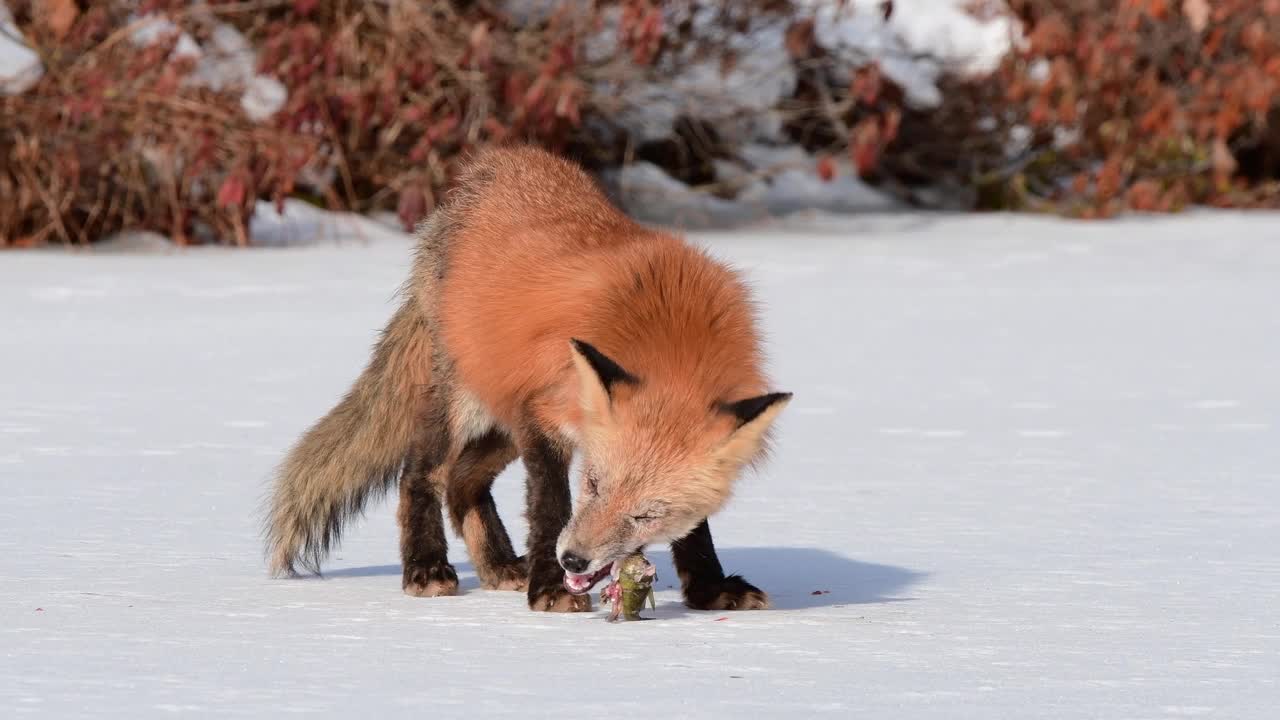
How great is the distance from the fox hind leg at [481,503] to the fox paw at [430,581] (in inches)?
11.9

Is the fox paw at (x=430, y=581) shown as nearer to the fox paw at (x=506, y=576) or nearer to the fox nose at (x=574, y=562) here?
the fox paw at (x=506, y=576)

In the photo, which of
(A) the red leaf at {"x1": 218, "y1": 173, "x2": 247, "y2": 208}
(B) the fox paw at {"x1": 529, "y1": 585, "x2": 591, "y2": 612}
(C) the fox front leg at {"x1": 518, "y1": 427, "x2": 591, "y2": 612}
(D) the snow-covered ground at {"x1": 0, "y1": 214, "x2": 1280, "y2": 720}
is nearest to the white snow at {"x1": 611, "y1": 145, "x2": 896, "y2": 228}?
(D) the snow-covered ground at {"x1": 0, "y1": 214, "x2": 1280, "y2": 720}

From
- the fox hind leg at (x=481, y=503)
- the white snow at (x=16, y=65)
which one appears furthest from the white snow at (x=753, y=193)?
the fox hind leg at (x=481, y=503)

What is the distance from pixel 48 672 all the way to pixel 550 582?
1372 mm

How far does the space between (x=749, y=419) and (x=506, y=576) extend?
1264mm

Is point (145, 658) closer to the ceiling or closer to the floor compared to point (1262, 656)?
closer to the floor

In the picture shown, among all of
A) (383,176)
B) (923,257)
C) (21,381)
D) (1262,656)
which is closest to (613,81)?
(383,176)

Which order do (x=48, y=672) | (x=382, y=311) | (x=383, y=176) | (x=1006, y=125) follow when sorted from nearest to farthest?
1. (x=48, y=672)
2. (x=382, y=311)
3. (x=383, y=176)
4. (x=1006, y=125)

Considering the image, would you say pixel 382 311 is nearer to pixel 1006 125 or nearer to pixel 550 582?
pixel 550 582

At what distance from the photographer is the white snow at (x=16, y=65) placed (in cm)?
1162

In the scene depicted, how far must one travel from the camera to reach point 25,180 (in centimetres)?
1149

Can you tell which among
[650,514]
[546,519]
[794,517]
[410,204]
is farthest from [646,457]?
[410,204]

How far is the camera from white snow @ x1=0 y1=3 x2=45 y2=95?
11625mm

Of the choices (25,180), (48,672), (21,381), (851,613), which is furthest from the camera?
(25,180)
